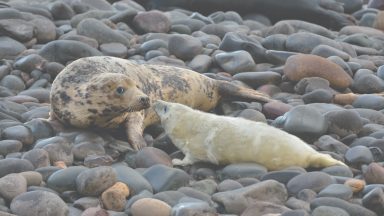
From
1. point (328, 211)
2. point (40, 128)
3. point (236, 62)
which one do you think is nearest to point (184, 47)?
point (236, 62)

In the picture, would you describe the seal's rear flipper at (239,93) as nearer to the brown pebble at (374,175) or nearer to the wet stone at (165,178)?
the brown pebble at (374,175)

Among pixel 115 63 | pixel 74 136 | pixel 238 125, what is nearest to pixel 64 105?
pixel 74 136

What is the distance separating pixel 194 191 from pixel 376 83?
3128 millimetres

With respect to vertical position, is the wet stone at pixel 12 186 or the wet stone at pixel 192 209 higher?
the wet stone at pixel 192 209

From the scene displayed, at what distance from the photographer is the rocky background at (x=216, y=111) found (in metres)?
4.11

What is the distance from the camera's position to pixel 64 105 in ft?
17.8

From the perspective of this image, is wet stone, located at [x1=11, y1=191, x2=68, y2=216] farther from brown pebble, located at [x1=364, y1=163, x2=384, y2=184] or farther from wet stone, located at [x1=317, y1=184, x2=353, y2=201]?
brown pebble, located at [x1=364, y1=163, x2=384, y2=184]

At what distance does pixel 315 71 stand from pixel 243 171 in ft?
7.79

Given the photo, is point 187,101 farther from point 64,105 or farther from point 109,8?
point 109,8

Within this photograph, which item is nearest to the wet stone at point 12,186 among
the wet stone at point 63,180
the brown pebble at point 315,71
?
the wet stone at point 63,180

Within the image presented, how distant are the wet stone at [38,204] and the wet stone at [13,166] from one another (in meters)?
0.48

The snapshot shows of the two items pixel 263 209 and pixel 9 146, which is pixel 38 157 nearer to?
pixel 9 146

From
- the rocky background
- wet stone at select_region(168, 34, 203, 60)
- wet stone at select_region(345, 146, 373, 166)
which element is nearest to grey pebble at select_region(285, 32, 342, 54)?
the rocky background

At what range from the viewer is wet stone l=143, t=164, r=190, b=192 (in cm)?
433
